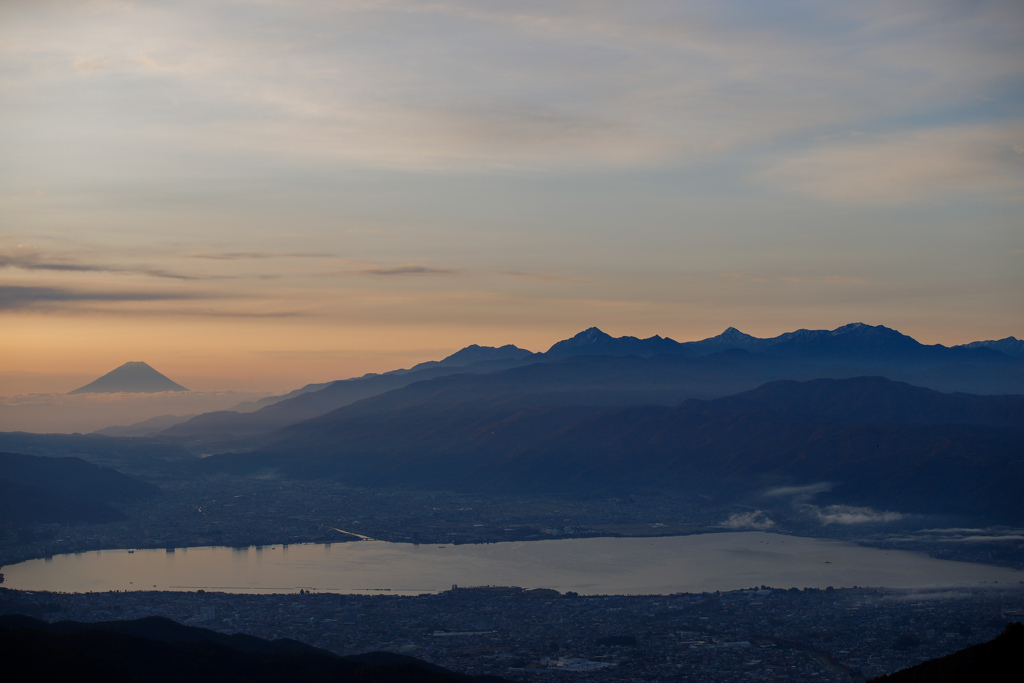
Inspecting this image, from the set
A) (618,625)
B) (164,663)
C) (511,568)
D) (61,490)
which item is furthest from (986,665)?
(61,490)

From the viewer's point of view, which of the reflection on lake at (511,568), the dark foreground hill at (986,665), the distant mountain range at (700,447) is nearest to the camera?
the dark foreground hill at (986,665)

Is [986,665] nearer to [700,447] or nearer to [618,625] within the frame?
[618,625]

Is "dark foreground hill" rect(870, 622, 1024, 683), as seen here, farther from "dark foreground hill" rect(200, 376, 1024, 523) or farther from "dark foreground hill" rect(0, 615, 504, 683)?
"dark foreground hill" rect(200, 376, 1024, 523)

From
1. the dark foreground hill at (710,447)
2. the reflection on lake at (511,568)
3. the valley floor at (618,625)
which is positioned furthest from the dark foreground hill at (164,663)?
the dark foreground hill at (710,447)

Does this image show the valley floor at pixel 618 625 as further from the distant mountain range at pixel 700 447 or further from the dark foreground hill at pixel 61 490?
the distant mountain range at pixel 700 447

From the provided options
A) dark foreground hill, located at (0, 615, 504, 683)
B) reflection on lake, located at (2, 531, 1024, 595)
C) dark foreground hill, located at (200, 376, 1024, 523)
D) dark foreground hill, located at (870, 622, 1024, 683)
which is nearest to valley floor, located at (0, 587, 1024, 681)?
reflection on lake, located at (2, 531, 1024, 595)

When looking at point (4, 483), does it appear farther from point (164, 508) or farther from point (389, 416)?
point (389, 416)

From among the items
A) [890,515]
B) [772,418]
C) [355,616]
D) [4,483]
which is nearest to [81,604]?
[355,616]
